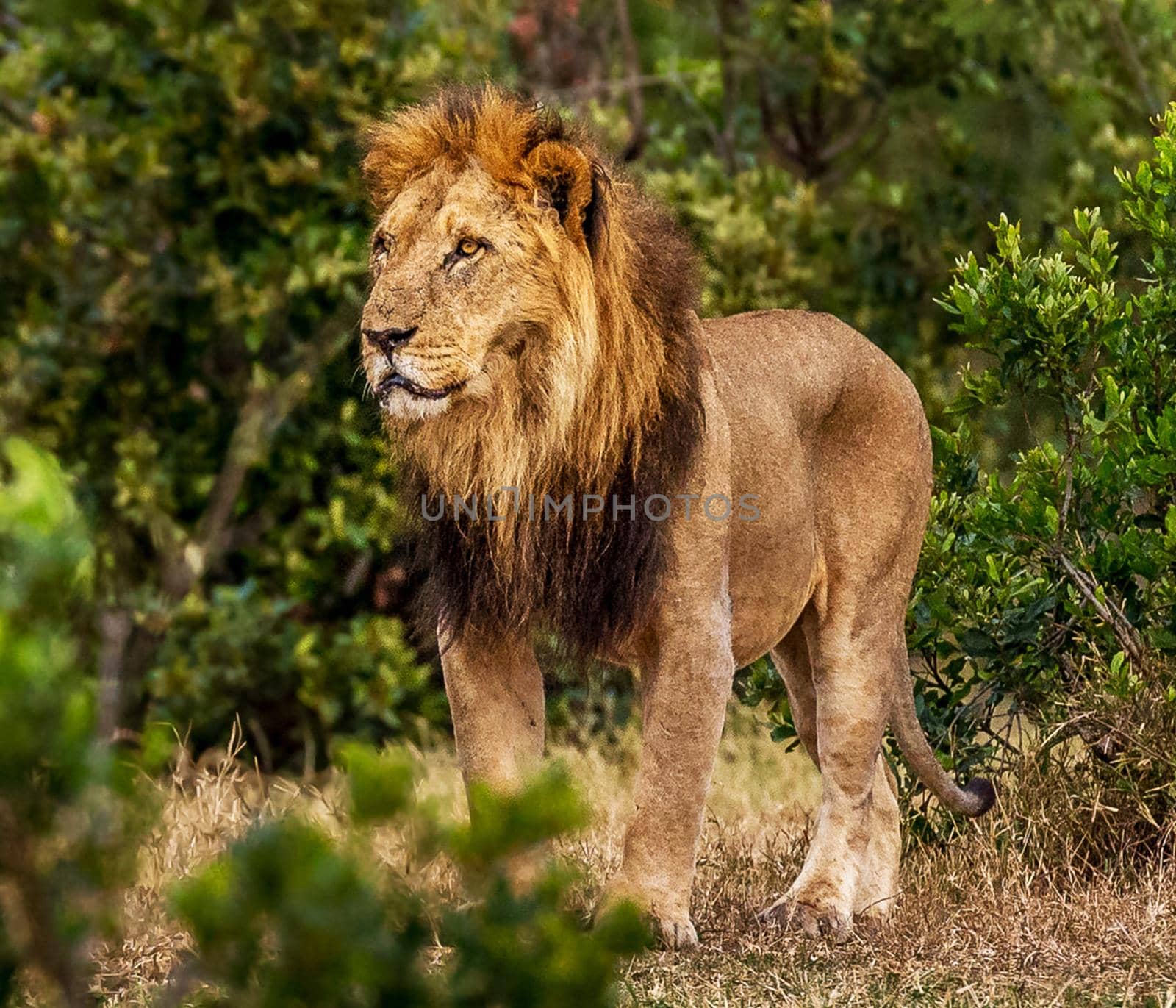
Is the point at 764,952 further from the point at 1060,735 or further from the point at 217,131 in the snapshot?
the point at 217,131

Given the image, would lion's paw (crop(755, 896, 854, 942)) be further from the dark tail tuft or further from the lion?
the dark tail tuft

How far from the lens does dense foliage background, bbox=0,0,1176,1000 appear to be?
26.1 ft

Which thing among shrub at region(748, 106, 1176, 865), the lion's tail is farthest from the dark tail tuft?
shrub at region(748, 106, 1176, 865)

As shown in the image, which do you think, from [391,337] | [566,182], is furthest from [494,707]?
[566,182]

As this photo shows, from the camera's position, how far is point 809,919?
446 centimetres

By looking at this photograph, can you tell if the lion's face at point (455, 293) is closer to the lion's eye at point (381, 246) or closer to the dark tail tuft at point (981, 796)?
the lion's eye at point (381, 246)

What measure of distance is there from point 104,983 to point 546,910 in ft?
7.85

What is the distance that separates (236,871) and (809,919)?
288 centimetres

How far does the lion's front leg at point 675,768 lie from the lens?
3.99 metres

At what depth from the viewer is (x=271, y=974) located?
5.98ft

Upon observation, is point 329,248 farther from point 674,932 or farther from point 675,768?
point 674,932

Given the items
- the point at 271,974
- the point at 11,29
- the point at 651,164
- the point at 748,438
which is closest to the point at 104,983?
the point at 748,438

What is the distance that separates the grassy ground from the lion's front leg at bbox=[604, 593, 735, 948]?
134 mm

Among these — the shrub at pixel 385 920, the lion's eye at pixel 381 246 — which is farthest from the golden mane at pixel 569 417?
the shrub at pixel 385 920
